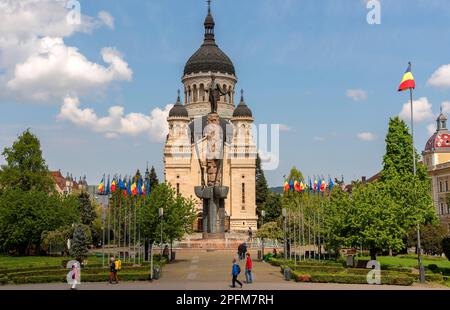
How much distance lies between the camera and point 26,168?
71562 millimetres

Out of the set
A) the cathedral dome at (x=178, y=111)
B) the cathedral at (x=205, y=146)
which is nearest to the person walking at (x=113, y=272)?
the cathedral at (x=205, y=146)

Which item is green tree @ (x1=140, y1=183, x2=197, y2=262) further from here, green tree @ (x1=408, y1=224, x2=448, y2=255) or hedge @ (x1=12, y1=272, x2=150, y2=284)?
green tree @ (x1=408, y1=224, x2=448, y2=255)

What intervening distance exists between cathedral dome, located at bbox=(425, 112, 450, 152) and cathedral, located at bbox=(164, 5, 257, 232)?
1189 inches

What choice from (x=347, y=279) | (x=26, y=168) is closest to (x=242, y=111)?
(x=26, y=168)

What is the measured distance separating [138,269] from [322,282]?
11.7m

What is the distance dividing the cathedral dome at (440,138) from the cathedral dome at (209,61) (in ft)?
145

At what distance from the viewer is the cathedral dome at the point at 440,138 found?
92312 millimetres

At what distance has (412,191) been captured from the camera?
45.5 meters

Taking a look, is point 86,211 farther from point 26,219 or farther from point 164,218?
point 164,218

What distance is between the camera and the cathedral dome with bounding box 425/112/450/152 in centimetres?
9231

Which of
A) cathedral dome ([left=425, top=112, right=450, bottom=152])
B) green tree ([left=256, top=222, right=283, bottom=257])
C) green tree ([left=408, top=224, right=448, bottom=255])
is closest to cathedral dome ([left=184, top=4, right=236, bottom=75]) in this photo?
cathedral dome ([left=425, top=112, right=450, bottom=152])

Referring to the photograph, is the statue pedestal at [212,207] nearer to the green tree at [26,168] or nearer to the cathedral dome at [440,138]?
the green tree at [26,168]
